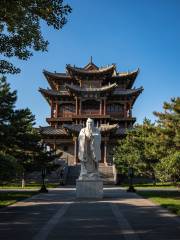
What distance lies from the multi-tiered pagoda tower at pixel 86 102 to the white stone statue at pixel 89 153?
33.1 metres

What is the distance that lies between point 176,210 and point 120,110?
1830 inches

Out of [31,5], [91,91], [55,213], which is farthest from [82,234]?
[91,91]

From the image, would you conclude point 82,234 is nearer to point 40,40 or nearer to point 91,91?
point 40,40

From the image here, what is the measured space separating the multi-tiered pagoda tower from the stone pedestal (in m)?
33.7

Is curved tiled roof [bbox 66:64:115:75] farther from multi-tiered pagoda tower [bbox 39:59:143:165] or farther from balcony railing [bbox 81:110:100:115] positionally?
balcony railing [bbox 81:110:100:115]

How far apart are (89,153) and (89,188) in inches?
72.6

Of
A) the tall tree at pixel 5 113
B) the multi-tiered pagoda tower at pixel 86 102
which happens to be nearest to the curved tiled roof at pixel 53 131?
the multi-tiered pagoda tower at pixel 86 102

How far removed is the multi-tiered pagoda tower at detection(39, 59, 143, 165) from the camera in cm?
5603

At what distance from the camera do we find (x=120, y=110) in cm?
6006

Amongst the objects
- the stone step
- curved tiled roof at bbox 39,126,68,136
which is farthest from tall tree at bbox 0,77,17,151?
curved tiled roof at bbox 39,126,68,136

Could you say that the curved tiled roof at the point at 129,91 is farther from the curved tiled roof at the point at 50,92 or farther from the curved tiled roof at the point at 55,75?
the curved tiled roof at the point at 55,75

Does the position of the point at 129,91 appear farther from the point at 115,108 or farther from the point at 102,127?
the point at 102,127

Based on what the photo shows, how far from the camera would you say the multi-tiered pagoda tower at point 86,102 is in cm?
5603

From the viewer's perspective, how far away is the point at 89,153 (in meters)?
20.6
